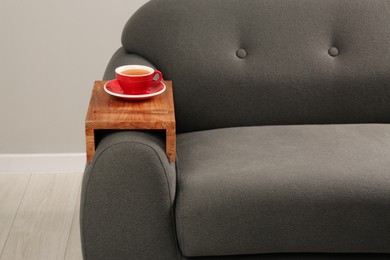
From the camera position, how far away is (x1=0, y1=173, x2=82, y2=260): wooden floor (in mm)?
2230

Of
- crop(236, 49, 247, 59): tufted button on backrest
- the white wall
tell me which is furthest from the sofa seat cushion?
the white wall

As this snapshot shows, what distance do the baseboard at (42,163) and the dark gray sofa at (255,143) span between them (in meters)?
0.77

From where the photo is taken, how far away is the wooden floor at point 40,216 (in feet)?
7.32

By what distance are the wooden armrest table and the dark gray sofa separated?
3 centimetres

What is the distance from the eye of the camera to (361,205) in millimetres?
1743

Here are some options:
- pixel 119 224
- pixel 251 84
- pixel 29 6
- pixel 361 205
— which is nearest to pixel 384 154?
pixel 361 205

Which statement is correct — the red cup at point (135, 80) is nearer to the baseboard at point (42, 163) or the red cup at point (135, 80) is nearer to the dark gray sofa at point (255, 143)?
the dark gray sofa at point (255, 143)

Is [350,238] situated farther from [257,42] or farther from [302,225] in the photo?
[257,42]

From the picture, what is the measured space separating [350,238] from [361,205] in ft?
0.33

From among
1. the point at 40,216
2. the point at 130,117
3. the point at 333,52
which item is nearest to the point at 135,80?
the point at 130,117

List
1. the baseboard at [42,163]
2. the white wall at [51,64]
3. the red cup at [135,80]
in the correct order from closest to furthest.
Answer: the red cup at [135,80] < the white wall at [51,64] < the baseboard at [42,163]

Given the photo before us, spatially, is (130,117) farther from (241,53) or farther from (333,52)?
(333,52)

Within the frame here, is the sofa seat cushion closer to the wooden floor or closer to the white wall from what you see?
the wooden floor

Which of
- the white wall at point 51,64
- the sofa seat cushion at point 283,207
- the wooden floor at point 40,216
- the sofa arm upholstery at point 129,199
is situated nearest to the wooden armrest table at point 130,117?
the sofa arm upholstery at point 129,199
